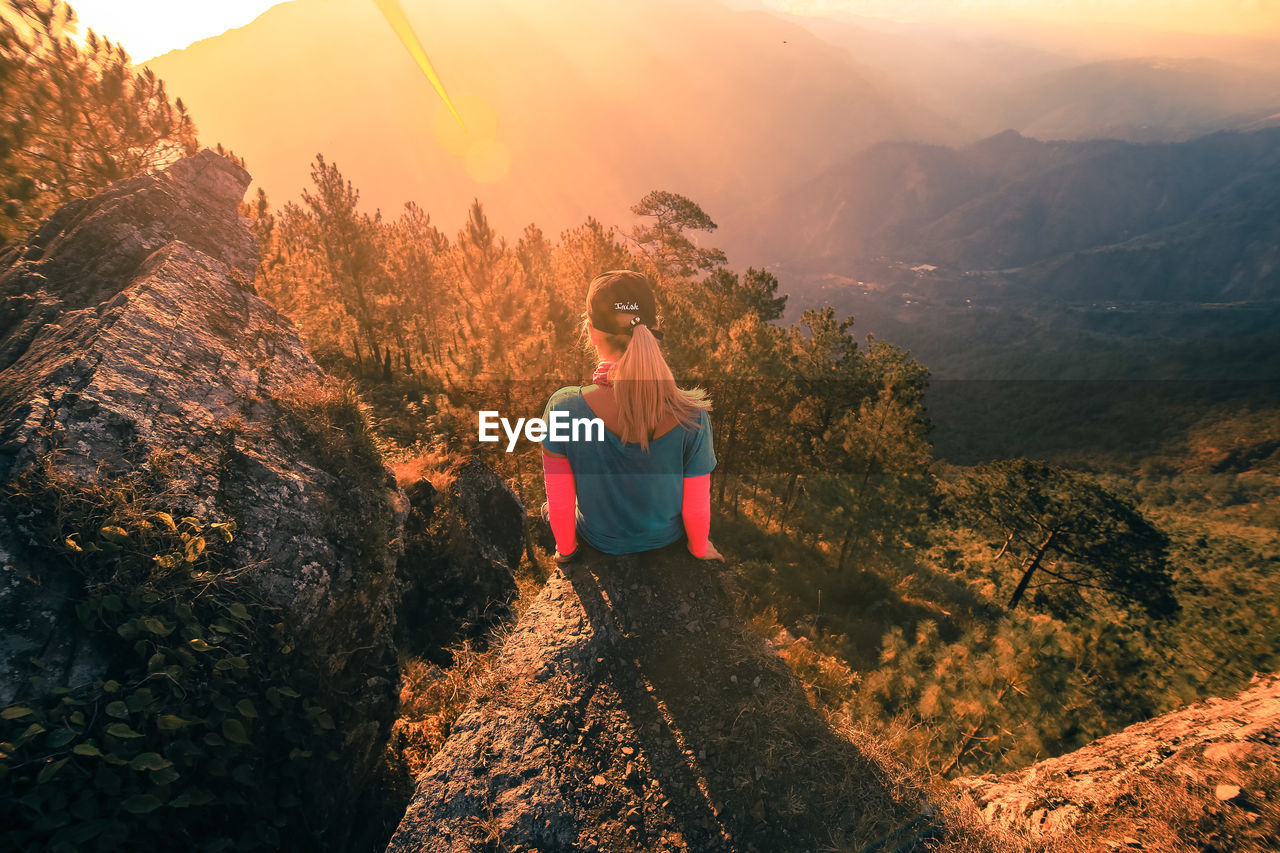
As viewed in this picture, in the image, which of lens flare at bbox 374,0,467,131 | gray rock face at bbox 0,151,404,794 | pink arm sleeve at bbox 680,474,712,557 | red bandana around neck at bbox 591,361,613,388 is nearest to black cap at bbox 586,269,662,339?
red bandana around neck at bbox 591,361,613,388

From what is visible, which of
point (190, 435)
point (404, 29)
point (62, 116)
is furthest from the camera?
point (404, 29)

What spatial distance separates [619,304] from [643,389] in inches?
22.5

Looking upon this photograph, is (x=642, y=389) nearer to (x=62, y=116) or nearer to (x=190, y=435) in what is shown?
(x=190, y=435)

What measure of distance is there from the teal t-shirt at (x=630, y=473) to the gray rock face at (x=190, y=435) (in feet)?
8.73

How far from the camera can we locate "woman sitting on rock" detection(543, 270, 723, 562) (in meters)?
2.94

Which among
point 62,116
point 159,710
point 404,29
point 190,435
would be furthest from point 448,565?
point 404,29

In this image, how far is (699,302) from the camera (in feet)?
103

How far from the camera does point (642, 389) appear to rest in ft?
9.41

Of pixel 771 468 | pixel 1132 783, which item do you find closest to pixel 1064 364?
pixel 771 468

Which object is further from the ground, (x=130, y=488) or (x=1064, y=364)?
(x=130, y=488)

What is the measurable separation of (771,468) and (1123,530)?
16773 mm

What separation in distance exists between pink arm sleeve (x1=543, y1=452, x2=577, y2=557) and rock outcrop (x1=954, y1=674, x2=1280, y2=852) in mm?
3132

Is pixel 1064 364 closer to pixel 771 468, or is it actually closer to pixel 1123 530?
pixel 1123 530

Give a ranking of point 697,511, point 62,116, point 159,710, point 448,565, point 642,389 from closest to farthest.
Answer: point 159,710
point 642,389
point 697,511
point 448,565
point 62,116
